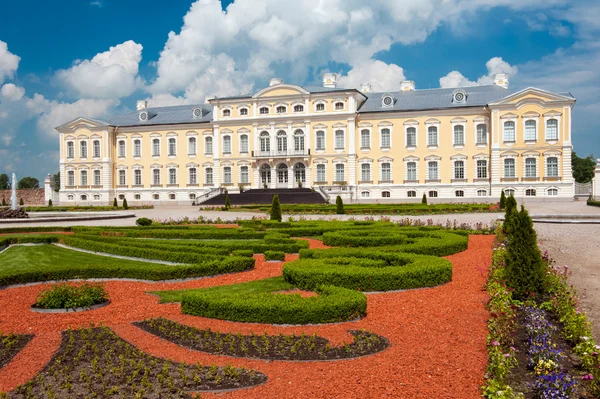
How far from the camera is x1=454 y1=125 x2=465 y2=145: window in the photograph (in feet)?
132

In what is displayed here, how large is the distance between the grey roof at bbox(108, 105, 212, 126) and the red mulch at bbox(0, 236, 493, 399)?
129 feet

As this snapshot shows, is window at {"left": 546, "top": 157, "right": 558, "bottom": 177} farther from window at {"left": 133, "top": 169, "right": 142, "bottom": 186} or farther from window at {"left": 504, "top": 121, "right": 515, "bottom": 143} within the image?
window at {"left": 133, "top": 169, "right": 142, "bottom": 186}

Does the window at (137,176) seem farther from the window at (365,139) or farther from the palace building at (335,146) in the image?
the window at (365,139)

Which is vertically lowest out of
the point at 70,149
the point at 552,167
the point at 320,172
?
the point at 552,167

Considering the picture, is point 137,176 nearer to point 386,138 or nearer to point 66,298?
point 386,138

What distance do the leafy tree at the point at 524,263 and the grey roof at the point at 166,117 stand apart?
134 feet

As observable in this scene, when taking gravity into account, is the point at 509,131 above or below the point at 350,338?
above

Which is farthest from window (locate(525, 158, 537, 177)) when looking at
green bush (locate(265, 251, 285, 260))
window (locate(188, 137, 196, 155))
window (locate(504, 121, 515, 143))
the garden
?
green bush (locate(265, 251, 285, 260))

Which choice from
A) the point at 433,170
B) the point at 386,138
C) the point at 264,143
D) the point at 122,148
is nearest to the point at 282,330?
the point at 433,170

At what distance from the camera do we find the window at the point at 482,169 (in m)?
39.6

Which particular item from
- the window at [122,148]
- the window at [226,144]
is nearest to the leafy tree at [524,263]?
the window at [226,144]

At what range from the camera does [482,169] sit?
130ft

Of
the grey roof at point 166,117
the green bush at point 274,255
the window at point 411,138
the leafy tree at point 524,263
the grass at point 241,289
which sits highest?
the grey roof at point 166,117

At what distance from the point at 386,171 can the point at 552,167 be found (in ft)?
40.5
